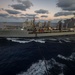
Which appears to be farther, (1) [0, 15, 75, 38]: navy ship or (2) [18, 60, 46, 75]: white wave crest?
(1) [0, 15, 75, 38]: navy ship

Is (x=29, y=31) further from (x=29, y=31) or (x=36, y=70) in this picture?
(x=36, y=70)

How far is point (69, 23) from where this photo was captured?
101312 millimetres

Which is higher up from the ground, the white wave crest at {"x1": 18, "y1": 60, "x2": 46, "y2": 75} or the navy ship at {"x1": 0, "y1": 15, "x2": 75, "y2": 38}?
the navy ship at {"x1": 0, "y1": 15, "x2": 75, "y2": 38}

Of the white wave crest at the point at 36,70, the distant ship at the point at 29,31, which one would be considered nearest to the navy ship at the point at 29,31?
the distant ship at the point at 29,31

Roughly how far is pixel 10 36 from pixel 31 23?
22172 millimetres

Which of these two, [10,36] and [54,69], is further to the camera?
[10,36]

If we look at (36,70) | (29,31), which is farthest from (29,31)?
(36,70)

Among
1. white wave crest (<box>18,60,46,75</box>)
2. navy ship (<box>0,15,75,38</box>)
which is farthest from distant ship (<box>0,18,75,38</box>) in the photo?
white wave crest (<box>18,60,46,75</box>)

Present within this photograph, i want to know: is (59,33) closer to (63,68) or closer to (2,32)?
(2,32)

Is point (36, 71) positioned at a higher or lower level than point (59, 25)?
lower

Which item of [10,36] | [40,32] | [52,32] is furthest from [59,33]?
[10,36]

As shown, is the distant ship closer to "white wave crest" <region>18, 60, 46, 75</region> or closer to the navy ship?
the navy ship

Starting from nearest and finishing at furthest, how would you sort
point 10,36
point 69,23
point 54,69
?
1. point 54,69
2. point 10,36
3. point 69,23

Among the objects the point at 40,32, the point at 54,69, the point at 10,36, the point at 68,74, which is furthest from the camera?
the point at 40,32
